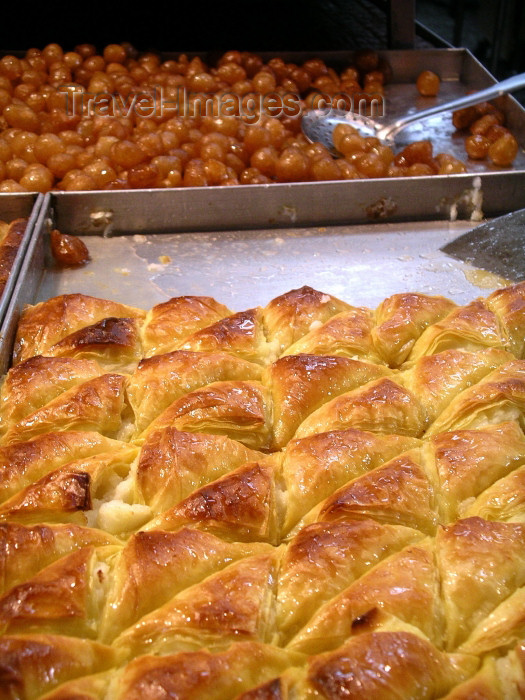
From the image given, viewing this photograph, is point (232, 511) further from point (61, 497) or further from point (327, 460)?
point (61, 497)

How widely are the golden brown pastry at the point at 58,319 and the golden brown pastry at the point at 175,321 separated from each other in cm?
11

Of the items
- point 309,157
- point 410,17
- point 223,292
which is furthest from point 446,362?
point 410,17

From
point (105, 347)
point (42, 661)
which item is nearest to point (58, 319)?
point (105, 347)

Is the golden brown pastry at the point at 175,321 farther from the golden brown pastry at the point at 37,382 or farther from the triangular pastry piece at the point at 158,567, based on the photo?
the triangular pastry piece at the point at 158,567

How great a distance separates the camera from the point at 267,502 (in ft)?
5.12

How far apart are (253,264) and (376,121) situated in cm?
178

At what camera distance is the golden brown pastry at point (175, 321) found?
2113 millimetres

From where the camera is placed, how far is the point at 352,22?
6461 millimetres

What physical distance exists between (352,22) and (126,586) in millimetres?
6280

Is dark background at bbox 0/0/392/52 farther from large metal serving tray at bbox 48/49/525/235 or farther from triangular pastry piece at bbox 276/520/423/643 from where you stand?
triangular pastry piece at bbox 276/520/423/643

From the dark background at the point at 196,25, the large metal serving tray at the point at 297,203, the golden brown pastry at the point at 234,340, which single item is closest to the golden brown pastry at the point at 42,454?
the golden brown pastry at the point at 234,340

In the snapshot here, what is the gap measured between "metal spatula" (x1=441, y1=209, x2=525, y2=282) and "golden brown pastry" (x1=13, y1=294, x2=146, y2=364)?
149 cm

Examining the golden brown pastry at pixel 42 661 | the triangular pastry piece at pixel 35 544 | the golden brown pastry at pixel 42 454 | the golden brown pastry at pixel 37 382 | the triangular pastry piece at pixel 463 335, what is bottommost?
the golden brown pastry at pixel 42 661

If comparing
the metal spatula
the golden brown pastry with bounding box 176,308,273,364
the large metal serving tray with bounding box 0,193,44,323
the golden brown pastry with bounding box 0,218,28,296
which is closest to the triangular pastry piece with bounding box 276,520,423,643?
the golden brown pastry with bounding box 176,308,273,364
